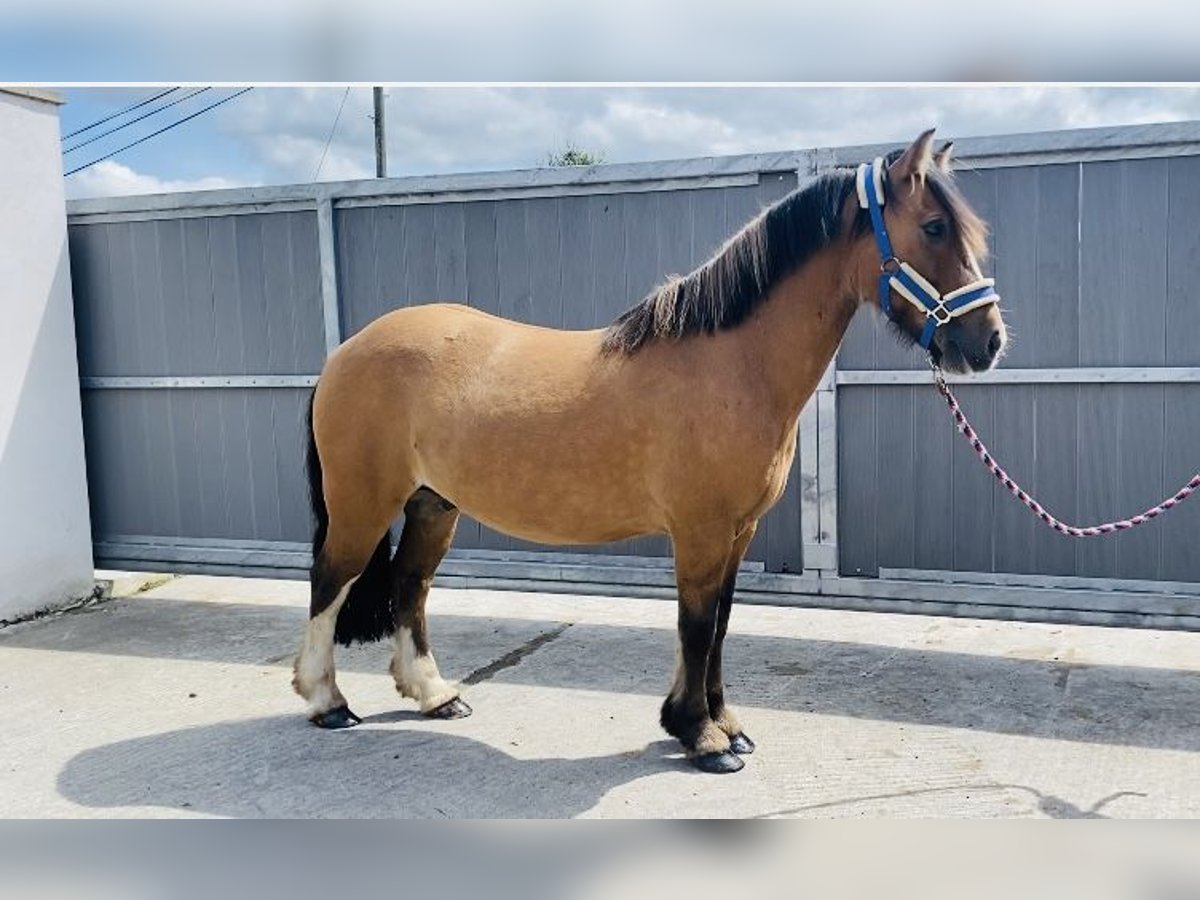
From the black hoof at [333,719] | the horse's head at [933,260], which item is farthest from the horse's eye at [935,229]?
the black hoof at [333,719]

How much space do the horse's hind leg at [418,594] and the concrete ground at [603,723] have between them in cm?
12

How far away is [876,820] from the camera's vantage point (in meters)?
2.76

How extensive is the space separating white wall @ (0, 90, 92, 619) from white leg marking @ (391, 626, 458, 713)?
268 centimetres

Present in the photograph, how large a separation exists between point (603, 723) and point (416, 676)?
75cm

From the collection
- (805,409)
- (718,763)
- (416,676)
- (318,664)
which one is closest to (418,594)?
(416,676)

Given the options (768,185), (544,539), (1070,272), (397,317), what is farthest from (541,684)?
(1070,272)

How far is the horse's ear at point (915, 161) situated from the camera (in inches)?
110

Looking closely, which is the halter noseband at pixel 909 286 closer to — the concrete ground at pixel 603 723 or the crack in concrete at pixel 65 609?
the concrete ground at pixel 603 723

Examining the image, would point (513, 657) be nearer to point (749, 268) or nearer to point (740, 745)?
point (740, 745)

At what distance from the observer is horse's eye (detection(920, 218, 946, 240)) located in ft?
9.39

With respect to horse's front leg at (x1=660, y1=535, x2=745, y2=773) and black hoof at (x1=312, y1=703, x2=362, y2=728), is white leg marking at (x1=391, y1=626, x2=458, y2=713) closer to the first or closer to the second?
black hoof at (x1=312, y1=703, x2=362, y2=728)

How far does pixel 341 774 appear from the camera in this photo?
10.5ft

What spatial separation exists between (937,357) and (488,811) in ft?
6.33
